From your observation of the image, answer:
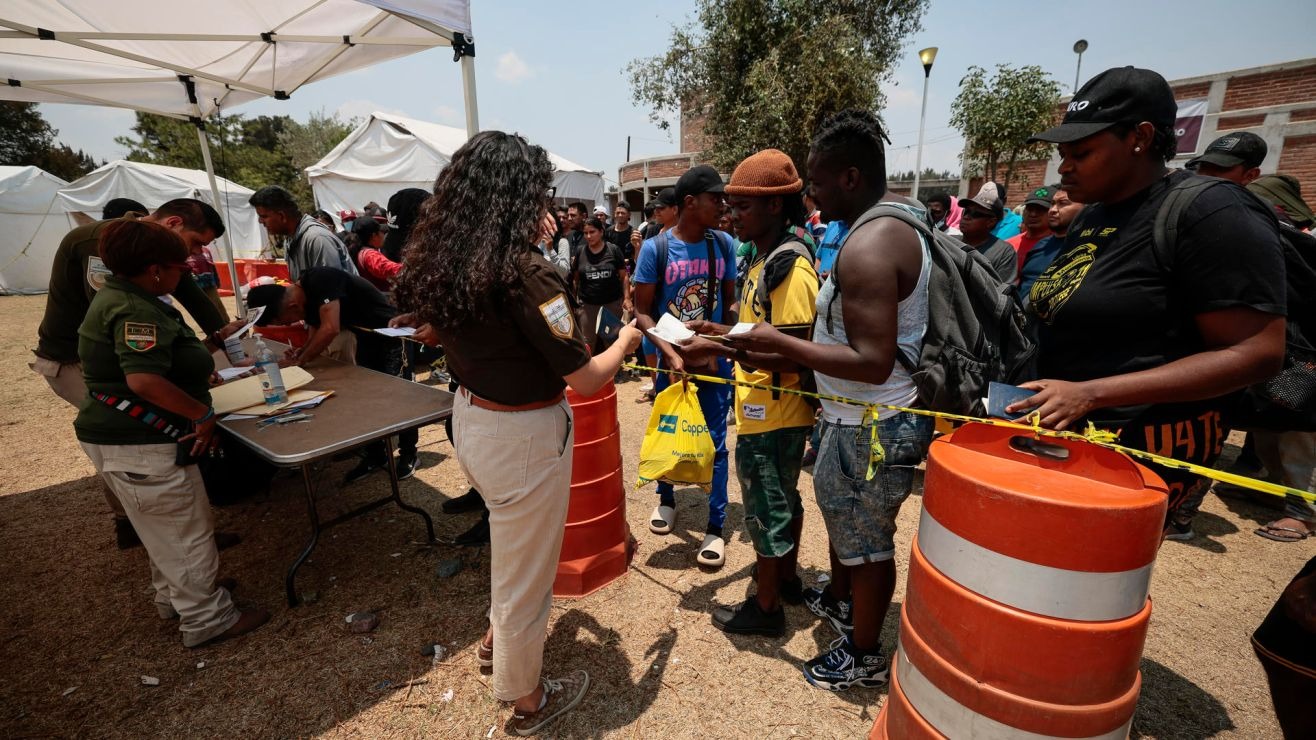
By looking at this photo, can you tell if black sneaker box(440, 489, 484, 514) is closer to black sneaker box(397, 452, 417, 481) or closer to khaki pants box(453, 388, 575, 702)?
black sneaker box(397, 452, 417, 481)

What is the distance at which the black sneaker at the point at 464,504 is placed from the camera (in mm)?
3939

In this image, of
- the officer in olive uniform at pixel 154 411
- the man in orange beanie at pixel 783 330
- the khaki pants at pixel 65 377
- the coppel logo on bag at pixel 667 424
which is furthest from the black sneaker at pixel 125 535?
the man in orange beanie at pixel 783 330

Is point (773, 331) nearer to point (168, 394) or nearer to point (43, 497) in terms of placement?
point (168, 394)

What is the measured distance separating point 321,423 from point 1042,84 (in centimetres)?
1663

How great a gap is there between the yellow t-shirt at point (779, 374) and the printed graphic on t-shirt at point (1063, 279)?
79 cm

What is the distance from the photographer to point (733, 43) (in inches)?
584

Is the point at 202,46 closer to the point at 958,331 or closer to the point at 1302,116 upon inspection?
the point at 958,331

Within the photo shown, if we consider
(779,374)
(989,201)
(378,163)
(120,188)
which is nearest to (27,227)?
(120,188)

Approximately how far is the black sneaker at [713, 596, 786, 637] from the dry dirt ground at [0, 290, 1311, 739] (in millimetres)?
60

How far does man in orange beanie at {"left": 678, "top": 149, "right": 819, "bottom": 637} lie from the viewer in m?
2.27

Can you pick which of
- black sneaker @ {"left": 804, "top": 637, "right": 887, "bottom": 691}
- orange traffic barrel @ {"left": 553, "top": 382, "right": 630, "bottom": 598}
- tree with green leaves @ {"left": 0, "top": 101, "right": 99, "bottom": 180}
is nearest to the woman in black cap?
black sneaker @ {"left": 804, "top": 637, "right": 887, "bottom": 691}

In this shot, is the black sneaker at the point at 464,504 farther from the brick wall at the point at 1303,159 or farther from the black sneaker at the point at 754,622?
the brick wall at the point at 1303,159

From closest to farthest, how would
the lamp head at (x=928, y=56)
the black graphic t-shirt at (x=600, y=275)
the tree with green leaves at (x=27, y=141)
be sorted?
the black graphic t-shirt at (x=600, y=275)
the lamp head at (x=928, y=56)
the tree with green leaves at (x=27, y=141)

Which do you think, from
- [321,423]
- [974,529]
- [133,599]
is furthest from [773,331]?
[133,599]
